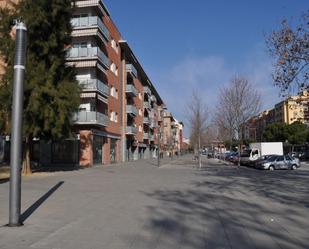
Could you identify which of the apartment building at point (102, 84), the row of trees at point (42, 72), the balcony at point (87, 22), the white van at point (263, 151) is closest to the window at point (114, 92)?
the apartment building at point (102, 84)

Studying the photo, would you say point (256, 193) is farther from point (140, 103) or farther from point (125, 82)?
point (140, 103)

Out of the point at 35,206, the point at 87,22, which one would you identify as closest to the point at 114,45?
the point at 87,22

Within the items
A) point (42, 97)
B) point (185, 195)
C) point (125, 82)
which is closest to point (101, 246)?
point (185, 195)

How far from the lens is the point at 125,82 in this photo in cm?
6347

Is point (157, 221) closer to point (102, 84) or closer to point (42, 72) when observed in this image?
point (42, 72)

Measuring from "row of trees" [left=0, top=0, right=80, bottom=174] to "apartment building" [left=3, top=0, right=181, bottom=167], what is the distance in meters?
4.84

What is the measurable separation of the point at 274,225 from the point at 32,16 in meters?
21.3

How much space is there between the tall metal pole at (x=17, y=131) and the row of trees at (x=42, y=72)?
1677 cm

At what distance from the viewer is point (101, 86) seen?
153ft

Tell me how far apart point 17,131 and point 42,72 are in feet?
60.6

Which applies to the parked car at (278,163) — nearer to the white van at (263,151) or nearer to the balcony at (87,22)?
the white van at (263,151)

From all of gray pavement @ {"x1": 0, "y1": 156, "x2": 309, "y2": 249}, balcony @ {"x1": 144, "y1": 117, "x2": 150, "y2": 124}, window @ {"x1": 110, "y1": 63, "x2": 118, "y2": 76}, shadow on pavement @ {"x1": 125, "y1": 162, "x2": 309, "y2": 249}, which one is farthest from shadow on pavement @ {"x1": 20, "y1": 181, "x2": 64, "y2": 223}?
balcony @ {"x1": 144, "y1": 117, "x2": 150, "y2": 124}

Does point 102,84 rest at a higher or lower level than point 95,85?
higher

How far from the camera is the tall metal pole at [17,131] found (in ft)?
30.0
